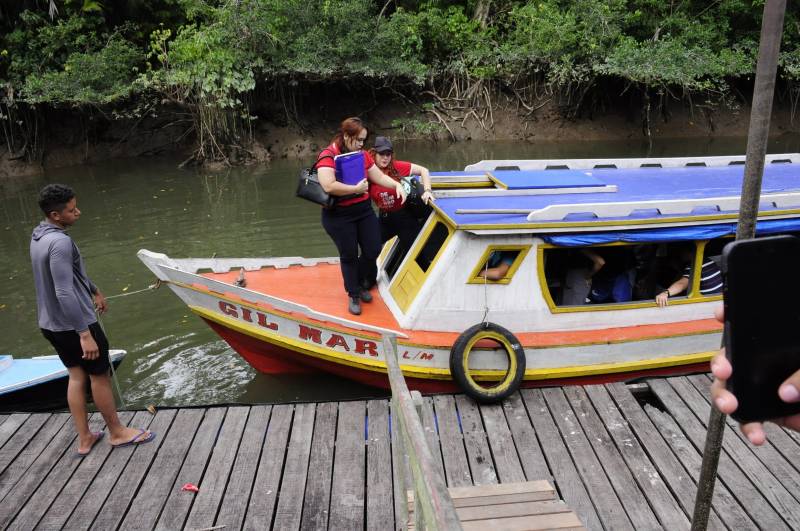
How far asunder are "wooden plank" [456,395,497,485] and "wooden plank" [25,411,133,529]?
267cm

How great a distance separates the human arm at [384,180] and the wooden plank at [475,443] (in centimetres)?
188

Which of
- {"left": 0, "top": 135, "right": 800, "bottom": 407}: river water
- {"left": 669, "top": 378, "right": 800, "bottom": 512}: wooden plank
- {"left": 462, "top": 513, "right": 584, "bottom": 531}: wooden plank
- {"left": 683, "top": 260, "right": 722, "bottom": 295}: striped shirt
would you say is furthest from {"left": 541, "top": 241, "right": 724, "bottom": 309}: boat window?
{"left": 462, "top": 513, "right": 584, "bottom": 531}: wooden plank

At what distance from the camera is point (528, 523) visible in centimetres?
329

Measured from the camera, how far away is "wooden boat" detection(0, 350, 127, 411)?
5.67 metres

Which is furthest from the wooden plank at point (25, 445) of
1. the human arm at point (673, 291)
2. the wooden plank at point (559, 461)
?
the human arm at point (673, 291)

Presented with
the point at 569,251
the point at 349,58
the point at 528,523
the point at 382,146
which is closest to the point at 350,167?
the point at 382,146

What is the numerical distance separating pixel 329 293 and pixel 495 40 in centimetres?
1647

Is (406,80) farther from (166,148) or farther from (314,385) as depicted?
(314,385)

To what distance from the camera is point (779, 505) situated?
3.91m

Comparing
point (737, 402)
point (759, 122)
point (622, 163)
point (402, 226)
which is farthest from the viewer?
point (622, 163)

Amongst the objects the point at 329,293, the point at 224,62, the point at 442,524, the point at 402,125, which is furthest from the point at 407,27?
the point at 442,524

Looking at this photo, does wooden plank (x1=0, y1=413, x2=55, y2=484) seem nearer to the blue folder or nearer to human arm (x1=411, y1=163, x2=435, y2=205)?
the blue folder

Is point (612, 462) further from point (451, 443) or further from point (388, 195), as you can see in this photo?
point (388, 195)

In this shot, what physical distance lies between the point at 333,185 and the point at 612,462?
3037mm
